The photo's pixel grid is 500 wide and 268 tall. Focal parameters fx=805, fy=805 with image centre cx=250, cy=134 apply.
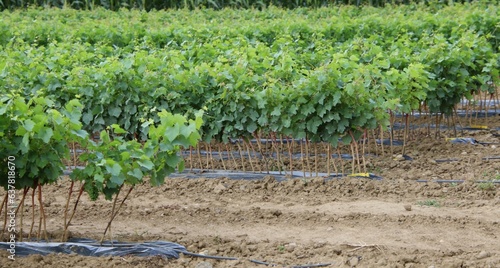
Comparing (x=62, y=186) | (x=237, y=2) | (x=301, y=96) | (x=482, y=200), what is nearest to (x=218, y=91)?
(x=301, y=96)

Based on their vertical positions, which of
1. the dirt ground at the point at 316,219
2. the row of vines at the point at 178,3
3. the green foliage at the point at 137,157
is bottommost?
the dirt ground at the point at 316,219

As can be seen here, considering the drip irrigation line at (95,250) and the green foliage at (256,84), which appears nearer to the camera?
the drip irrigation line at (95,250)

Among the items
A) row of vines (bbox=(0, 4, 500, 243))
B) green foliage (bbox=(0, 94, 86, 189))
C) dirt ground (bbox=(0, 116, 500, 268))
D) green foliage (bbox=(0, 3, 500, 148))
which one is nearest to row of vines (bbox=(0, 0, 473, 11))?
row of vines (bbox=(0, 4, 500, 243))

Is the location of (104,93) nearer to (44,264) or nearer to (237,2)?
(44,264)

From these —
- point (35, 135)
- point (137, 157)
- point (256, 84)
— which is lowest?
point (137, 157)

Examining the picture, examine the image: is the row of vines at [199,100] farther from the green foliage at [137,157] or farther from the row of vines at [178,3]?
the row of vines at [178,3]

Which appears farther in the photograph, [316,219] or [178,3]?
[178,3]

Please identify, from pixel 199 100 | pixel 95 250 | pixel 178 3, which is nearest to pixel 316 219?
pixel 95 250

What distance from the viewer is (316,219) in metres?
6.54

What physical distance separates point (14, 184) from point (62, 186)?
2455 mm

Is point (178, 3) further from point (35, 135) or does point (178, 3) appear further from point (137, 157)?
point (35, 135)

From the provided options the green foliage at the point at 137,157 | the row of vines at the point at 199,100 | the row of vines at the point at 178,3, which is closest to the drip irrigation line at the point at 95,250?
the row of vines at the point at 199,100

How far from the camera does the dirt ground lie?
5531 mm

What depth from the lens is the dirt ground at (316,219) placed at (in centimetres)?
553
